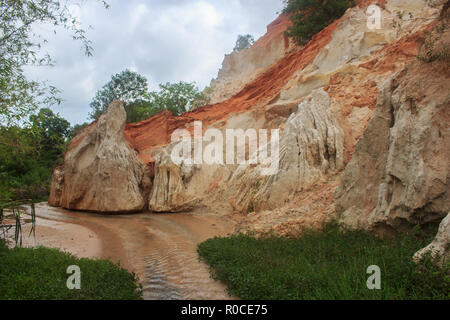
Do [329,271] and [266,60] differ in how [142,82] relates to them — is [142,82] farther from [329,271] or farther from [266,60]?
[329,271]

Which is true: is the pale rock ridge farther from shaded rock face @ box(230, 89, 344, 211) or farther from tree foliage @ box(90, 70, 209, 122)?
shaded rock face @ box(230, 89, 344, 211)

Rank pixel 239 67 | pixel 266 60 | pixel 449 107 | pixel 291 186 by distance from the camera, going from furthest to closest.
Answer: pixel 239 67, pixel 266 60, pixel 291 186, pixel 449 107

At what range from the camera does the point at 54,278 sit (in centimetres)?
440

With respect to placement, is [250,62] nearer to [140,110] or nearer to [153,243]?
[140,110]

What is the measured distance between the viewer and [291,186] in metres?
9.04

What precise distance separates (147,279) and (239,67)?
28600 mm

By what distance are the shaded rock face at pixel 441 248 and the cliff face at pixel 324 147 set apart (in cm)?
93

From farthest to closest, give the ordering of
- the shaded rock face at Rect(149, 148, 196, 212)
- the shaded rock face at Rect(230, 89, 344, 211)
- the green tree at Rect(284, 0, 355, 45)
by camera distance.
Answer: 1. the green tree at Rect(284, 0, 355, 45)
2. the shaded rock face at Rect(149, 148, 196, 212)
3. the shaded rock face at Rect(230, 89, 344, 211)

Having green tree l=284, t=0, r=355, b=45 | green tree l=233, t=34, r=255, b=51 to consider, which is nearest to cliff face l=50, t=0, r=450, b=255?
green tree l=284, t=0, r=355, b=45

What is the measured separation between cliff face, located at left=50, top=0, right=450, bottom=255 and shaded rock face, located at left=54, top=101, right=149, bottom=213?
0.05 meters

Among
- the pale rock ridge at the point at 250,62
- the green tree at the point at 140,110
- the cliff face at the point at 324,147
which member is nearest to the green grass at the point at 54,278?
the cliff face at the point at 324,147

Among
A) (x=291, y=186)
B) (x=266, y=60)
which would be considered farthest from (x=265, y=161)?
(x=266, y=60)

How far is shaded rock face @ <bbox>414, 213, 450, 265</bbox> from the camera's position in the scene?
3.44m

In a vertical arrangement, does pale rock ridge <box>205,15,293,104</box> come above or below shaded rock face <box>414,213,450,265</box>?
above
